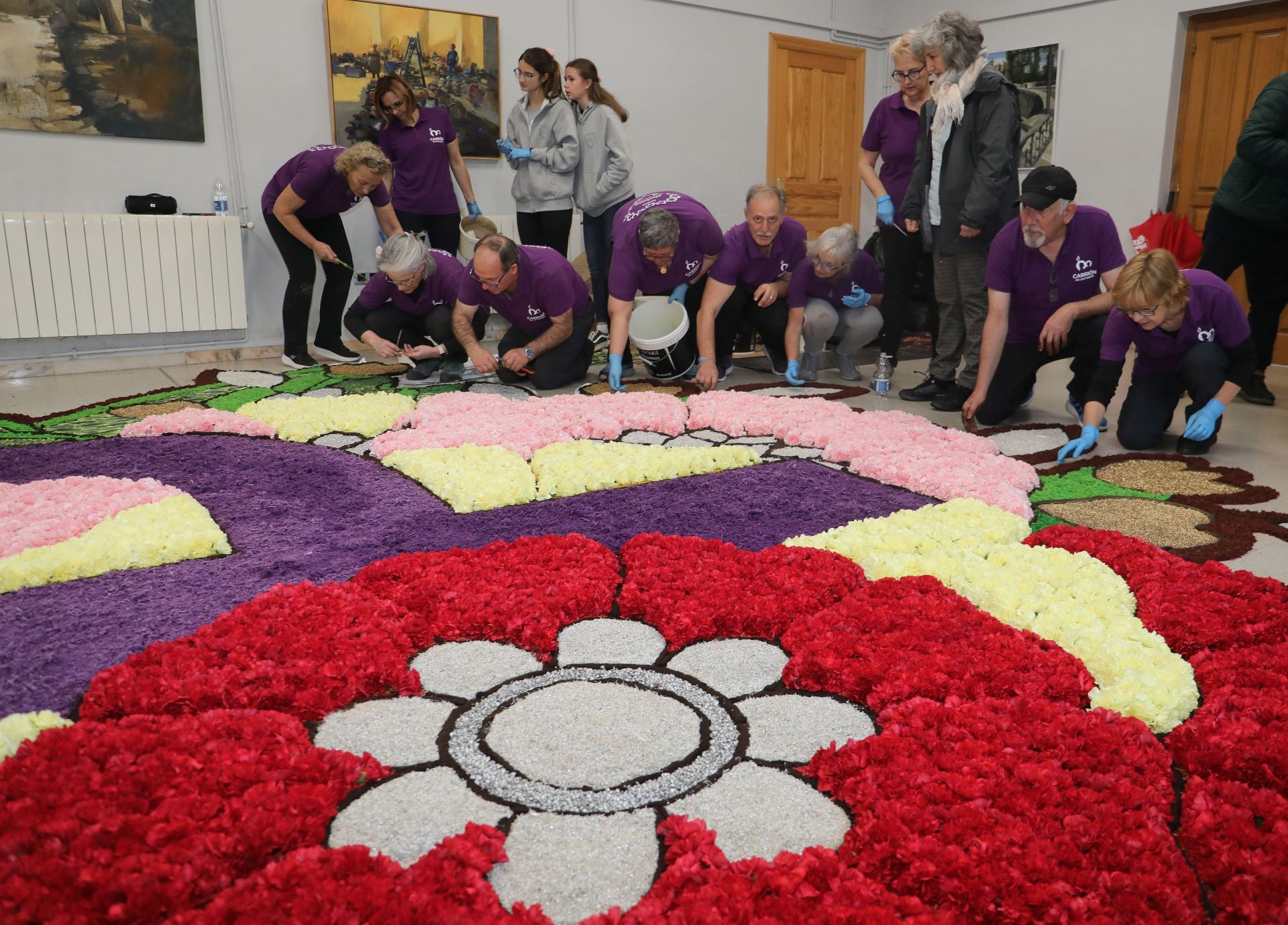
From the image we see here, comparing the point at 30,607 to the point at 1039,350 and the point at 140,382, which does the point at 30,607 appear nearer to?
the point at 140,382

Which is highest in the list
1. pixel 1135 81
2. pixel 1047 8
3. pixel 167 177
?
pixel 1047 8

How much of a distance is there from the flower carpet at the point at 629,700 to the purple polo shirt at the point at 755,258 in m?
1.90

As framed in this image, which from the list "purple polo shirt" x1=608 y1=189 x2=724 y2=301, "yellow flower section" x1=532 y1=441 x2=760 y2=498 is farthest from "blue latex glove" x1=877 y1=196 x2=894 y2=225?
"yellow flower section" x1=532 y1=441 x2=760 y2=498

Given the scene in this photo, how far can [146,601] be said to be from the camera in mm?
1895

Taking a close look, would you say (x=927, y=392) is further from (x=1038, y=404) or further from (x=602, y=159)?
(x=602, y=159)

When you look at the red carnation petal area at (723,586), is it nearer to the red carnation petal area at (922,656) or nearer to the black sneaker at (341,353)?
the red carnation petal area at (922,656)

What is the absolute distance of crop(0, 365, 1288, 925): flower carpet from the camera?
43.6 inches

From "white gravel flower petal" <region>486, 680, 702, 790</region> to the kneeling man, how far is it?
2727 millimetres

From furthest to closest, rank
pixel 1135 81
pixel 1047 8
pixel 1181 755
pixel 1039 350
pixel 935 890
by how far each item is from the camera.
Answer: pixel 1047 8
pixel 1135 81
pixel 1039 350
pixel 1181 755
pixel 935 890

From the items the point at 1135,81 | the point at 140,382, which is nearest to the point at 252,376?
the point at 140,382

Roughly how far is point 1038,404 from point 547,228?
9.08ft

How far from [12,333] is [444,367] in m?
2.29

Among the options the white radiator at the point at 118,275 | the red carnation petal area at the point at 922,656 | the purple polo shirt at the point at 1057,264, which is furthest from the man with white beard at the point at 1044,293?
the white radiator at the point at 118,275

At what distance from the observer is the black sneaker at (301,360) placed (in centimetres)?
508
